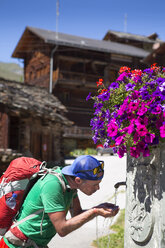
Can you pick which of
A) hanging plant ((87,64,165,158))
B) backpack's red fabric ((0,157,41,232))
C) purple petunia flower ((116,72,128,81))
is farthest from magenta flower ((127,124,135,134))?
backpack's red fabric ((0,157,41,232))

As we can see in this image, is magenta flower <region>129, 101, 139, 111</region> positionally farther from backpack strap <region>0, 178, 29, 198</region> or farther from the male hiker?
backpack strap <region>0, 178, 29, 198</region>

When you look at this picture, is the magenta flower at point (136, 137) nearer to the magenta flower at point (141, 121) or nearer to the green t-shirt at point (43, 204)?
the magenta flower at point (141, 121)

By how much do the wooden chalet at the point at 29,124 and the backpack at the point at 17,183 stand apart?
10089 millimetres

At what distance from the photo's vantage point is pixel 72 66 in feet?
90.2

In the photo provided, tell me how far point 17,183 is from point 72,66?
25748 millimetres

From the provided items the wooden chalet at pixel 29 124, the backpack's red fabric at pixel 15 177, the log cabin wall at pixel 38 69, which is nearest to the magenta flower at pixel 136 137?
the backpack's red fabric at pixel 15 177

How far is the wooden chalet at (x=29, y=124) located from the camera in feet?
41.9

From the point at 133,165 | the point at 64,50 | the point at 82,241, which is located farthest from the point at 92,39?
the point at 133,165

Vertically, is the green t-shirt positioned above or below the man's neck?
below

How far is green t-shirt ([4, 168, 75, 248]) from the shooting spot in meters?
2.00

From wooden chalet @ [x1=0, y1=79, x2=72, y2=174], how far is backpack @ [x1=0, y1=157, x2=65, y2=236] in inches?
397

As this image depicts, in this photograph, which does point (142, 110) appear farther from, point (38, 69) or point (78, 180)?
point (38, 69)

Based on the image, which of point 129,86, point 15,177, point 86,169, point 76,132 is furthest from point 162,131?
point 76,132

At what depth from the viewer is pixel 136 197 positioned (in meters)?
2.51
